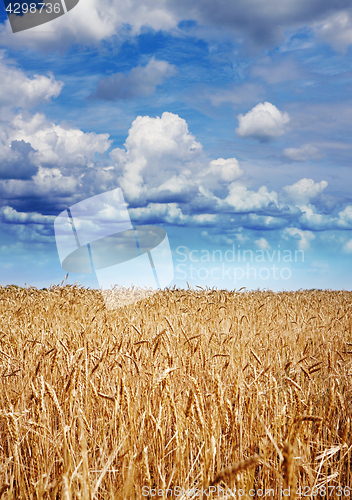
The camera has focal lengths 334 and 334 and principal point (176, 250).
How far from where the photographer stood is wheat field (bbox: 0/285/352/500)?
1.68 m

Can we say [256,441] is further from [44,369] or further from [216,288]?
[216,288]

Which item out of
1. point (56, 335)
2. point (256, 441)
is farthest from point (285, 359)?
point (56, 335)

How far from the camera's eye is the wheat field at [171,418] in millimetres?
1681

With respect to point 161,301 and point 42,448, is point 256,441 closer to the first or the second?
point 42,448

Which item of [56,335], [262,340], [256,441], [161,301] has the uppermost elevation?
[161,301]

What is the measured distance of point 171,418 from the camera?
8.27ft

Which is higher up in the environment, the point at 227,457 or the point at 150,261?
the point at 150,261

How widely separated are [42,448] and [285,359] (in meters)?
3.10

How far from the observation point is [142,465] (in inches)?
69.4

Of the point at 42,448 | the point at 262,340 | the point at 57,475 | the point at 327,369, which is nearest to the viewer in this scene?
the point at 57,475

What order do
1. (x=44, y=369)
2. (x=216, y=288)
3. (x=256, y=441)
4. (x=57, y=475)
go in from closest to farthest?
(x=57, y=475), (x=256, y=441), (x=44, y=369), (x=216, y=288)

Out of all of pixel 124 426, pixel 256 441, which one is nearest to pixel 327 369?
pixel 256 441

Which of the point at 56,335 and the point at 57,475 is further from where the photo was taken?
the point at 56,335

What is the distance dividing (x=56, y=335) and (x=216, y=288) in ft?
26.2
